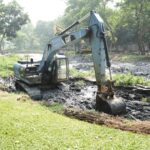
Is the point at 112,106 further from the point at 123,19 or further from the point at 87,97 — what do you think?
the point at 123,19

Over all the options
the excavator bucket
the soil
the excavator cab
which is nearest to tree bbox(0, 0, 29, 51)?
the soil

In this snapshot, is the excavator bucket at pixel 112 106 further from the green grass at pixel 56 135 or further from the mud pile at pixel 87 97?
the green grass at pixel 56 135

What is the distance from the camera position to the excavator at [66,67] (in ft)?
47.7

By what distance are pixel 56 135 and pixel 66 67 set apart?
10.8m

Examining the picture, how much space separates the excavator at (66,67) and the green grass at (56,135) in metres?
3.01

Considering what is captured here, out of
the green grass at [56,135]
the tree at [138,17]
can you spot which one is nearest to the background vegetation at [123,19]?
the tree at [138,17]

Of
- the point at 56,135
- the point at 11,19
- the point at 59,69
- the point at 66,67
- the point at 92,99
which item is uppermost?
the point at 11,19

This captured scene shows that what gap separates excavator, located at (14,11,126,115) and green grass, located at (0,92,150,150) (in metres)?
3.01

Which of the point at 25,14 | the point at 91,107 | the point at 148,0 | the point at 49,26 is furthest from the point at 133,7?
the point at 49,26

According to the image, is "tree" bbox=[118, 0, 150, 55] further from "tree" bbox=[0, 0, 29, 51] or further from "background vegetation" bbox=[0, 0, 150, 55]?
"tree" bbox=[0, 0, 29, 51]

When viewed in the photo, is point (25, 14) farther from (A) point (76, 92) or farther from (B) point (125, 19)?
(A) point (76, 92)

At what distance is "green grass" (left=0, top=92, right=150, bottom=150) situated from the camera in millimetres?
8812

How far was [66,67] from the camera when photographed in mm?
20344

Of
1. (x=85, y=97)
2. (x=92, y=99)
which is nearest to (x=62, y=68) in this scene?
(x=85, y=97)
